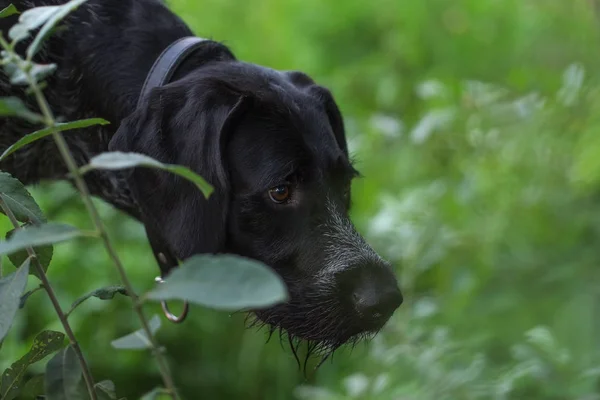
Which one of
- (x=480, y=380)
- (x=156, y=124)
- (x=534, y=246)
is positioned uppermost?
(x=534, y=246)

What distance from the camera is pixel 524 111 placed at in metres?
3.54

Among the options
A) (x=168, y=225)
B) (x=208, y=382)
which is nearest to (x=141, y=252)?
(x=208, y=382)

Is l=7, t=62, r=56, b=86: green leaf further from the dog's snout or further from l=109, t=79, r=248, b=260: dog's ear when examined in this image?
the dog's snout

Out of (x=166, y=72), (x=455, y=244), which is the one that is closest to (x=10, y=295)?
(x=166, y=72)

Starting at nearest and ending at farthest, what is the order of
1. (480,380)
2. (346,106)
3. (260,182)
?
1. (260,182)
2. (480,380)
3. (346,106)

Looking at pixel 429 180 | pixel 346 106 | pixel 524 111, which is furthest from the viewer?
pixel 346 106

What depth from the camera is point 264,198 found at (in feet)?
6.93

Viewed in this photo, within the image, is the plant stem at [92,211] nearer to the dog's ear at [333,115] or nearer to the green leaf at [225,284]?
the green leaf at [225,284]

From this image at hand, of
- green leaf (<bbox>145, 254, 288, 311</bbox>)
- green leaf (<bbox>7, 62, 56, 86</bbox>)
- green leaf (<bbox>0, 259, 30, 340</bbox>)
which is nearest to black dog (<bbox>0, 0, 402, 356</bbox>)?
green leaf (<bbox>0, 259, 30, 340</bbox>)

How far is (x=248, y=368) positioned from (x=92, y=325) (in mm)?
743

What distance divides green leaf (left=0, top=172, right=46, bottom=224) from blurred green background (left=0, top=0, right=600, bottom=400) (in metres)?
1.56

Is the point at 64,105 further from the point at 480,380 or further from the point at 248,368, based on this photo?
the point at 248,368

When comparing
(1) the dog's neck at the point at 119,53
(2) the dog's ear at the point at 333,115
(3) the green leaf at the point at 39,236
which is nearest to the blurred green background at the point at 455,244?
(2) the dog's ear at the point at 333,115

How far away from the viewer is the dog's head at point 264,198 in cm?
208
